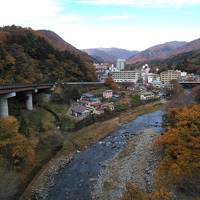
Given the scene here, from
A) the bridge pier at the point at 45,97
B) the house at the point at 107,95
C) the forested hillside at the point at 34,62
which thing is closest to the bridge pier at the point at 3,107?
the forested hillside at the point at 34,62

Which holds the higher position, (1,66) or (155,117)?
(1,66)

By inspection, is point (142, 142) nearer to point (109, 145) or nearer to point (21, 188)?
point (109, 145)

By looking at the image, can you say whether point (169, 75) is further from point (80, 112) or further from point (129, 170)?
point (129, 170)

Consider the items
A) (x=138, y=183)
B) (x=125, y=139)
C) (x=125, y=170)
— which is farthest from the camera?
(x=125, y=139)

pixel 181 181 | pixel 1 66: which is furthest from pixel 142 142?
pixel 1 66

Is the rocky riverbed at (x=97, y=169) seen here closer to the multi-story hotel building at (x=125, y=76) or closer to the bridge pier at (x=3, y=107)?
the bridge pier at (x=3, y=107)

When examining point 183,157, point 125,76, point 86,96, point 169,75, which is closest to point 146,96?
point 86,96
